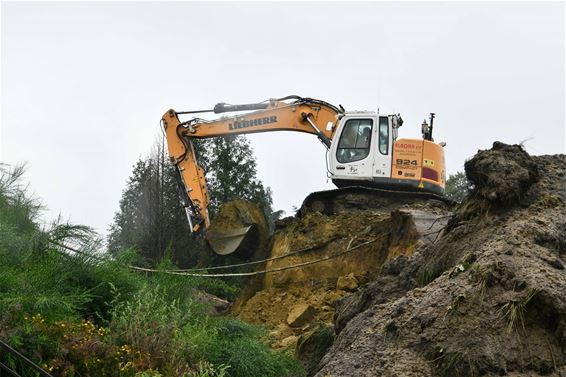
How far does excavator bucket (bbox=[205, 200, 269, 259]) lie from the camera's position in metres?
17.0

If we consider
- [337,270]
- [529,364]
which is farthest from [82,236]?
[529,364]

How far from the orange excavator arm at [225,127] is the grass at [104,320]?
7.35 m

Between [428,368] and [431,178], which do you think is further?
[431,178]

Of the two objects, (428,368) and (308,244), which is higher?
(308,244)

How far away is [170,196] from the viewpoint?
85.8 ft

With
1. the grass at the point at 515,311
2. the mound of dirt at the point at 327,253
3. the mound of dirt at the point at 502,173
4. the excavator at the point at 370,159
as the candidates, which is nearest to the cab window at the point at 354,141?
the excavator at the point at 370,159

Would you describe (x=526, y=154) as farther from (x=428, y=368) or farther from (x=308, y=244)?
(x=308, y=244)

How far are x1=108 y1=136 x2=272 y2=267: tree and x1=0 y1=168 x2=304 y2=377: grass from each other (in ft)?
15.9

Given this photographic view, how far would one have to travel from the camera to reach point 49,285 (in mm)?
8703

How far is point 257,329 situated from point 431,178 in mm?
7215

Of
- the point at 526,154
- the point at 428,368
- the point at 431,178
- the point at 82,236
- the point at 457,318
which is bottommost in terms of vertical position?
the point at 428,368

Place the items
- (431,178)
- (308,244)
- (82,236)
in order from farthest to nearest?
1. (431,178)
2. (308,244)
3. (82,236)

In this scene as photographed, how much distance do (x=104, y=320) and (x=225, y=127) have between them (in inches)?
430

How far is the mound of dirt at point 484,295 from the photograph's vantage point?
5.53 m
